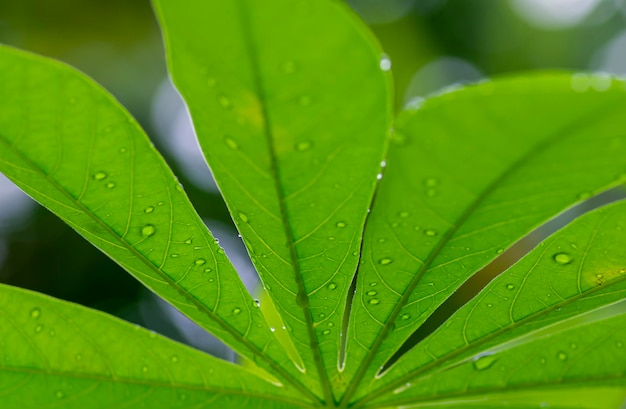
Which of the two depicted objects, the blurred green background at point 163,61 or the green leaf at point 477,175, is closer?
the green leaf at point 477,175

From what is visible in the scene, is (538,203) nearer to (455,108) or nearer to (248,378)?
(455,108)

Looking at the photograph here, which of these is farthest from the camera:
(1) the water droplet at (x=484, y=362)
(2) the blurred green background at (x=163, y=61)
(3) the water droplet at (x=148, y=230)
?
(2) the blurred green background at (x=163, y=61)

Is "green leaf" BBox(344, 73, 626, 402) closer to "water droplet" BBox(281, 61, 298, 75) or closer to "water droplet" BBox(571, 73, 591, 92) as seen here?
"water droplet" BBox(571, 73, 591, 92)

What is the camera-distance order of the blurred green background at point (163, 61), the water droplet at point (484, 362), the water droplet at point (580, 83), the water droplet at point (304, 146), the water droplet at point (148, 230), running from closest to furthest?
the water droplet at point (580, 83) < the water droplet at point (304, 146) < the water droplet at point (148, 230) < the water droplet at point (484, 362) < the blurred green background at point (163, 61)

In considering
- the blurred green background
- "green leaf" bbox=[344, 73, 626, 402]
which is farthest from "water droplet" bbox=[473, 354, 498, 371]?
the blurred green background

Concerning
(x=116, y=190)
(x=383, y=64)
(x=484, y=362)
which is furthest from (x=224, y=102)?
(x=484, y=362)

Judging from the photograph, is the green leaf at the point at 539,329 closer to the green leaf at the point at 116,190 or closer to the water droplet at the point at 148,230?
the green leaf at the point at 116,190

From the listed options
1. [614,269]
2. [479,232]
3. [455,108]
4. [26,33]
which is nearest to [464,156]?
[455,108]

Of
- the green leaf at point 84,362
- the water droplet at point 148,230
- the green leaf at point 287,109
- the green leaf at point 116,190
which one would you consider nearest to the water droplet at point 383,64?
the green leaf at point 287,109

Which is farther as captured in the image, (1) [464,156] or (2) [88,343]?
(2) [88,343]
